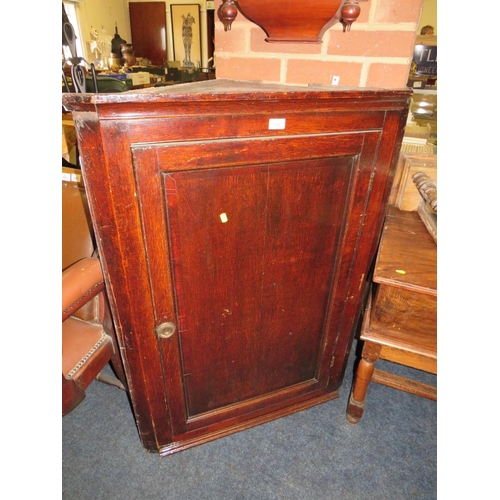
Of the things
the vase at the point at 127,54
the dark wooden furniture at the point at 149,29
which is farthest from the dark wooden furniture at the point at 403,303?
the dark wooden furniture at the point at 149,29

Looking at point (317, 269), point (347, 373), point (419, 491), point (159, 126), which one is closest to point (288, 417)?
point (347, 373)

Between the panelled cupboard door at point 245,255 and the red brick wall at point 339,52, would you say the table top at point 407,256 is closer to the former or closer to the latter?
the panelled cupboard door at point 245,255

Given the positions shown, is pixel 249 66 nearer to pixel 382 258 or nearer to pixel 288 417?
pixel 382 258

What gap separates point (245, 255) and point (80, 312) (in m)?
0.83

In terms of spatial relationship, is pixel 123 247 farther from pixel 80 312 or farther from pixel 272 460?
pixel 272 460

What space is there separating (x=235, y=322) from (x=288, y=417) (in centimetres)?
72

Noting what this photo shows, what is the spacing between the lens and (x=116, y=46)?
6.68m

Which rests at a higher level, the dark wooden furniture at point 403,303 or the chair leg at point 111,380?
the dark wooden furniture at point 403,303

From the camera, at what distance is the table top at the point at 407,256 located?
42.1 inches

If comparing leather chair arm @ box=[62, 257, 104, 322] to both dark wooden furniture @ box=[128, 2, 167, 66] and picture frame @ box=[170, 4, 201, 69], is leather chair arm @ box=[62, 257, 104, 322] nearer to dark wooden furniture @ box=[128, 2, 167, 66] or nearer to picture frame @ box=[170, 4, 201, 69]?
picture frame @ box=[170, 4, 201, 69]

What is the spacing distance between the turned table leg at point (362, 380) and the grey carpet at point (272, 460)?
8 cm

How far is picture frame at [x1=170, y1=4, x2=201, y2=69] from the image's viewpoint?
7273 millimetres

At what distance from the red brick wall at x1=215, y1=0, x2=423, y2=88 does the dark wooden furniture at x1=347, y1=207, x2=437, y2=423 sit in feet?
1.82

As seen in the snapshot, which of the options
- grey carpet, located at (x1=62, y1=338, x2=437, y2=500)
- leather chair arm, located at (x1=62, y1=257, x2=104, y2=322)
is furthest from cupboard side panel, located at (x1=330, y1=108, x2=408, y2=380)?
leather chair arm, located at (x1=62, y1=257, x2=104, y2=322)
